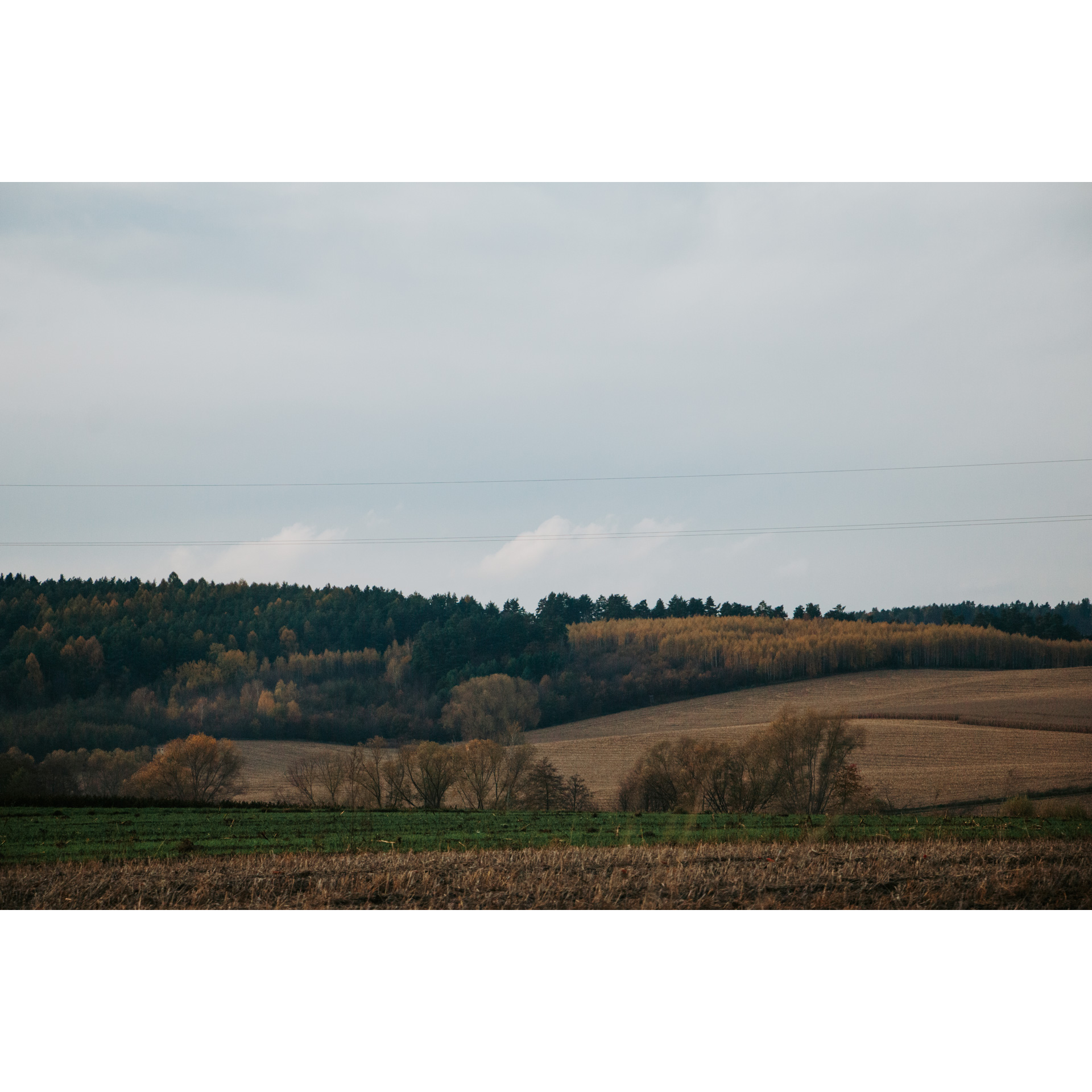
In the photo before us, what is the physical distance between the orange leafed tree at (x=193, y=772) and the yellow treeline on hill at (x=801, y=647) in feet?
97.1

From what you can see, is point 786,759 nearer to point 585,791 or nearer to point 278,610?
point 585,791

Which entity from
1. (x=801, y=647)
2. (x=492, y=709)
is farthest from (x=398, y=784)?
(x=801, y=647)

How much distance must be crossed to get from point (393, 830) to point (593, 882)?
425 inches

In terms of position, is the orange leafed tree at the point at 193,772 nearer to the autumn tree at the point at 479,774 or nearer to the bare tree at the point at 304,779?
the bare tree at the point at 304,779

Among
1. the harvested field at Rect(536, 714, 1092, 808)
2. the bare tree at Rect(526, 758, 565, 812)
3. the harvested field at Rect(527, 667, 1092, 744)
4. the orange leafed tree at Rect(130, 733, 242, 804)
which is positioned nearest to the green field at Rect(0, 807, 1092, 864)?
the harvested field at Rect(536, 714, 1092, 808)

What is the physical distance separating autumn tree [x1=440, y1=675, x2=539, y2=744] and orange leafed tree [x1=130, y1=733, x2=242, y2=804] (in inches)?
519

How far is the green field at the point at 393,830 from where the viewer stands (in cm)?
1705

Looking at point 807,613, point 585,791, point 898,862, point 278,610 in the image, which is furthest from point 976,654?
point 898,862

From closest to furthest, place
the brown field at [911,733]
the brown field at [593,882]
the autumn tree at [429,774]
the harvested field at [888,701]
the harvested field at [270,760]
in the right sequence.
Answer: the brown field at [593,882] → the brown field at [911,733] → the autumn tree at [429,774] → the harvested field at [270,760] → the harvested field at [888,701]

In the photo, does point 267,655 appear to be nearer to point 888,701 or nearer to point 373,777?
point 373,777

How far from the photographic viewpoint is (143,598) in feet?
204

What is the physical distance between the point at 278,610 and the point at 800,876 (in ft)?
180

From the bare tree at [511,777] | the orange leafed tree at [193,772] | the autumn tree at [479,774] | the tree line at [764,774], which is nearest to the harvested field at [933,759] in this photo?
the tree line at [764,774]

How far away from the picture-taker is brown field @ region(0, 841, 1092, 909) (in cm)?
1104
